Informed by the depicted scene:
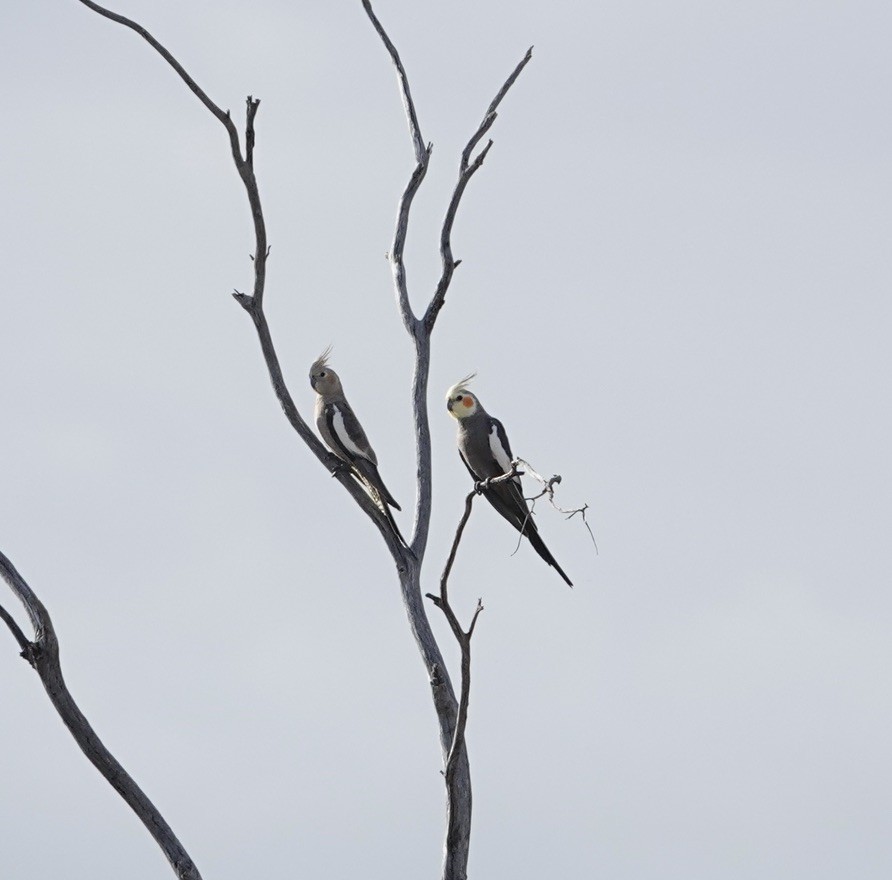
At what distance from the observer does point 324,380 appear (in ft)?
28.0

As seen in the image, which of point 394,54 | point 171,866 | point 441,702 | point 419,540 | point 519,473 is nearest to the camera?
point 519,473

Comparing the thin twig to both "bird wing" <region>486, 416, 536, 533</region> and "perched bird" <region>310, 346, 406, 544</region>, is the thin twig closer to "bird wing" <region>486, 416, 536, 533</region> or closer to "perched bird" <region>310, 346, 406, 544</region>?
"perched bird" <region>310, 346, 406, 544</region>

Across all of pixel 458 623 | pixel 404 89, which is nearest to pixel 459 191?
pixel 404 89

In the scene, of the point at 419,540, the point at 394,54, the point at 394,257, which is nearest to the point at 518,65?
the point at 394,54

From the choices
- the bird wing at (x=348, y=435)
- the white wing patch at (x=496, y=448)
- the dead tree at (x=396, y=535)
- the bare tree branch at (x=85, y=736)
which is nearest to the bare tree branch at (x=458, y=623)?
the dead tree at (x=396, y=535)

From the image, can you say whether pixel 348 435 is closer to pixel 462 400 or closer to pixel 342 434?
pixel 342 434

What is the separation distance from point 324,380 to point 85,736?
3.41m

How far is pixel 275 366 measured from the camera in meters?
6.52

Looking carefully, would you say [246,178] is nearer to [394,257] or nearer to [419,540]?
[394,257]

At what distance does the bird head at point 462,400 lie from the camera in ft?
28.4

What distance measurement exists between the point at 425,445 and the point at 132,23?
249 centimetres

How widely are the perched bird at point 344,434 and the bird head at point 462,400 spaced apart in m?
0.73

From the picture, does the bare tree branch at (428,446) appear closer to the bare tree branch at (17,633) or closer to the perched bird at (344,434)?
the perched bird at (344,434)

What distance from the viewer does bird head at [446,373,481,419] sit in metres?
8.65
